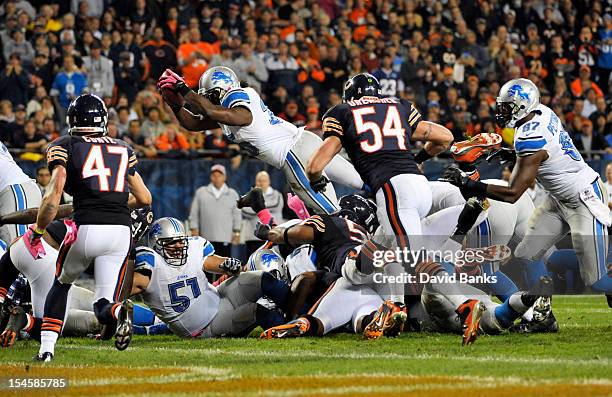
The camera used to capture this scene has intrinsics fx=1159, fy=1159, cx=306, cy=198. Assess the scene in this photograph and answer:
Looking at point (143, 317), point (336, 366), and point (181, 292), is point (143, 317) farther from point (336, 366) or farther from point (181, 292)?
point (336, 366)

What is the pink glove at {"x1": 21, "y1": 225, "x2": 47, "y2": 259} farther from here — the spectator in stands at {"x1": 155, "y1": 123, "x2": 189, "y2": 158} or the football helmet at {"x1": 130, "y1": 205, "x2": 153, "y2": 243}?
the spectator in stands at {"x1": 155, "y1": 123, "x2": 189, "y2": 158}

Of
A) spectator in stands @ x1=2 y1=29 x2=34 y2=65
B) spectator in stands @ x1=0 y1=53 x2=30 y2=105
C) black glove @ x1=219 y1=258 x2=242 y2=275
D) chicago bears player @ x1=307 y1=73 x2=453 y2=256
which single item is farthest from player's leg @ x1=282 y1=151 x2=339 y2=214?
spectator in stands @ x1=2 y1=29 x2=34 y2=65

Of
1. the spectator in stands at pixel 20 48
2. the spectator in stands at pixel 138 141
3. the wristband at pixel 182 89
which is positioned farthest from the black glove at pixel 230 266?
the spectator in stands at pixel 20 48

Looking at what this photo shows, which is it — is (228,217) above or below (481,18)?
below

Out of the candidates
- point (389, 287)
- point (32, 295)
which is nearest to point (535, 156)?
point (389, 287)

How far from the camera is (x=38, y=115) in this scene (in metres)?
14.5

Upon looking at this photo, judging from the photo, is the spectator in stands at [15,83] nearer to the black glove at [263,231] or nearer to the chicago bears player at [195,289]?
the chicago bears player at [195,289]

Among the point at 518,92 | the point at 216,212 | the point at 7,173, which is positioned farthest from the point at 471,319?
the point at 216,212

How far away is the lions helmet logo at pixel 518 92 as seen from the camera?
8.52m

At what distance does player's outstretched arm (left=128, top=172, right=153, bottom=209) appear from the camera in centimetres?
771

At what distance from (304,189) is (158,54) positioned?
7.27 meters

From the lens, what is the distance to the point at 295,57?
674 inches

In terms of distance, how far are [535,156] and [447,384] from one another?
283 centimetres

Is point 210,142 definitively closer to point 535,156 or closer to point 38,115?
point 38,115
